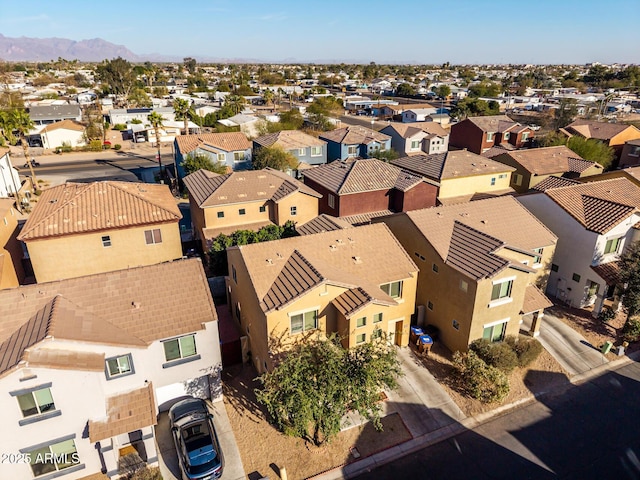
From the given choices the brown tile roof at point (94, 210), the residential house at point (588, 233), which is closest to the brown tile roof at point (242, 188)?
A: the brown tile roof at point (94, 210)

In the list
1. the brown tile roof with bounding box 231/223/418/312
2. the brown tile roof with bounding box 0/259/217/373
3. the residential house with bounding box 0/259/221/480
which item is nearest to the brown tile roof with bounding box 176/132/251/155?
the brown tile roof with bounding box 231/223/418/312

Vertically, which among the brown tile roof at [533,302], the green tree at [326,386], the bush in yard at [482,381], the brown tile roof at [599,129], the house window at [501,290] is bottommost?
the bush in yard at [482,381]

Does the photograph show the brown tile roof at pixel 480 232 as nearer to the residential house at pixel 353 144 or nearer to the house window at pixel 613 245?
the house window at pixel 613 245

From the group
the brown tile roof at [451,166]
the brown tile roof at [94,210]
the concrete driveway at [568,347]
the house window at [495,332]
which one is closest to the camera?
the house window at [495,332]

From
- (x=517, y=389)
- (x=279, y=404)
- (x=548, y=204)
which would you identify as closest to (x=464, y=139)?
(x=548, y=204)

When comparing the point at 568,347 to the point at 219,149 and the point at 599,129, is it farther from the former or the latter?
the point at 599,129

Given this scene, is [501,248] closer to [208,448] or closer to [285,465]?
[285,465]

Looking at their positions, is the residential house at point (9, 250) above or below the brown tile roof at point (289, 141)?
below
